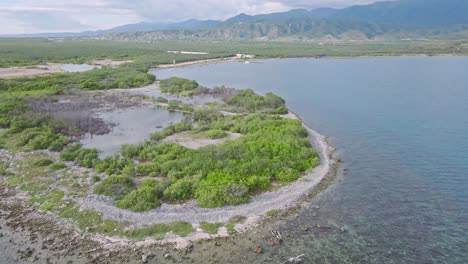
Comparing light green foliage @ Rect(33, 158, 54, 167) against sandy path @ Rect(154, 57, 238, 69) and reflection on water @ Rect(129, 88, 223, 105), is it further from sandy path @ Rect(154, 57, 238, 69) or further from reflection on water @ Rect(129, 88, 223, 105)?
sandy path @ Rect(154, 57, 238, 69)

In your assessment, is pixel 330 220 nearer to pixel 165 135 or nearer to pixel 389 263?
pixel 389 263

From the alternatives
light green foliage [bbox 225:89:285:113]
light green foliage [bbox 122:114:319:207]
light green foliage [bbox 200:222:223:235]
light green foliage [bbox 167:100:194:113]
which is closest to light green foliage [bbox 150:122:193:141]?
light green foliage [bbox 122:114:319:207]

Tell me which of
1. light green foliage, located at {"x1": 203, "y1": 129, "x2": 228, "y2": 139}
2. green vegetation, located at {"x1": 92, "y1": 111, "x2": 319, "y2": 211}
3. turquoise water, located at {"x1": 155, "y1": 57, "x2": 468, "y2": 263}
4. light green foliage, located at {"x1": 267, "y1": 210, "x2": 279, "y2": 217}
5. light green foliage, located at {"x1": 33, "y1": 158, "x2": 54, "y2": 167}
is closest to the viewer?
turquoise water, located at {"x1": 155, "y1": 57, "x2": 468, "y2": 263}

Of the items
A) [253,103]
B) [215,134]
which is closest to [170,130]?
[215,134]

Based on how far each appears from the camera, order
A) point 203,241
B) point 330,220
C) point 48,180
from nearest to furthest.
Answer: point 203,241 → point 330,220 → point 48,180

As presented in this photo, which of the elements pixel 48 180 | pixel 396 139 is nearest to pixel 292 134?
pixel 396 139

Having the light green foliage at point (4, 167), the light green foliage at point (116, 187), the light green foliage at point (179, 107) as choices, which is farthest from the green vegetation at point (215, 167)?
the light green foliage at point (179, 107)

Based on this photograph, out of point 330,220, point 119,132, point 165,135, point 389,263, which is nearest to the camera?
point 389,263

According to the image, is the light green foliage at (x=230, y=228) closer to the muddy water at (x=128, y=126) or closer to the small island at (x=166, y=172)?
the small island at (x=166, y=172)
